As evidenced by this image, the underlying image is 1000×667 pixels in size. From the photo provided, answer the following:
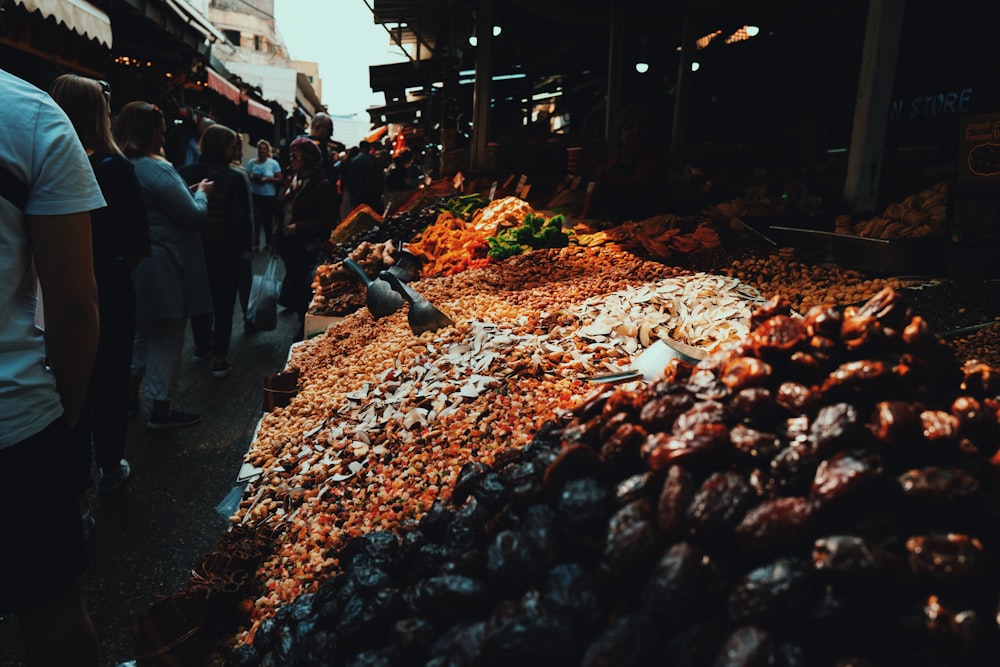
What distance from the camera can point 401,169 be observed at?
11.6 m

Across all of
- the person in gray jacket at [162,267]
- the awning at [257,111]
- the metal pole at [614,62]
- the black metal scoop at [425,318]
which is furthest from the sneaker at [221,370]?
the awning at [257,111]

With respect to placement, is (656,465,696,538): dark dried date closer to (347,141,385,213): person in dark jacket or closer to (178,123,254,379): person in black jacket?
(178,123,254,379): person in black jacket

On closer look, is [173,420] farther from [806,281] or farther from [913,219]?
[913,219]

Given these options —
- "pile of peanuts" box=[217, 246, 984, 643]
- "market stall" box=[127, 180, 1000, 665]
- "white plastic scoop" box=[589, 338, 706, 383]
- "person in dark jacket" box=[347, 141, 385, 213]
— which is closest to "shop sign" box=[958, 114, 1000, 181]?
"pile of peanuts" box=[217, 246, 984, 643]

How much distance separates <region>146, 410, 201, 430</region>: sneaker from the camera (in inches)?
174

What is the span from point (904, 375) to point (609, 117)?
9301mm

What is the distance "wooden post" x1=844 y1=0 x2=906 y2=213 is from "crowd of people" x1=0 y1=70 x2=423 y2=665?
15.0 ft

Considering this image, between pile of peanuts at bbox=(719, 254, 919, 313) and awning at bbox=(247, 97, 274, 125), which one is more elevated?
awning at bbox=(247, 97, 274, 125)

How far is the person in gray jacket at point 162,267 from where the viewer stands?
12.8 ft

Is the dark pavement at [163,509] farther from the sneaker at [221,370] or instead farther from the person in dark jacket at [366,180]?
the person in dark jacket at [366,180]

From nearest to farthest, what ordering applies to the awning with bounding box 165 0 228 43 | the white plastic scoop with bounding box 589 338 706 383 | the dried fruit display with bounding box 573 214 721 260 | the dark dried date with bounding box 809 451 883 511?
1. the dark dried date with bounding box 809 451 883 511
2. the white plastic scoop with bounding box 589 338 706 383
3. the dried fruit display with bounding box 573 214 721 260
4. the awning with bounding box 165 0 228 43

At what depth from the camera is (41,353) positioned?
1.61 meters

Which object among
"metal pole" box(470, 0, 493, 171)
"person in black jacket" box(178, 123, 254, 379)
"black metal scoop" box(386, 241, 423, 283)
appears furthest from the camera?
"metal pole" box(470, 0, 493, 171)

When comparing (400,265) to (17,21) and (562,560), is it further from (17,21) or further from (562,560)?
(562,560)
